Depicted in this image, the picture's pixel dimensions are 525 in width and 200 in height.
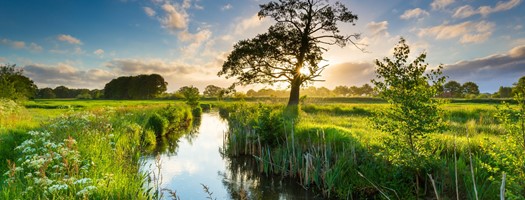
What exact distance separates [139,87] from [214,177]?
103009mm

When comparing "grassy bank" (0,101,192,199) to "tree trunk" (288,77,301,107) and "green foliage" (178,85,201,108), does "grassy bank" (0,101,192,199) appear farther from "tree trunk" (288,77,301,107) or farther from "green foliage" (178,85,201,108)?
"green foliage" (178,85,201,108)

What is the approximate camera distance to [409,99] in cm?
763

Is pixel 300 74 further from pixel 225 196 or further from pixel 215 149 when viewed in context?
pixel 225 196

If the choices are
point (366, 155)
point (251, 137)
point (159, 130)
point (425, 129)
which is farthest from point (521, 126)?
point (159, 130)

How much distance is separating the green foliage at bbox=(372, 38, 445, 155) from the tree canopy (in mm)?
107189

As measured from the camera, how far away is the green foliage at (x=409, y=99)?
24.5ft

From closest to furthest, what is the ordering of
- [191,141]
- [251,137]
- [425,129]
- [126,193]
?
1. [126,193]
2. [425,129]
3. [251,137]
4. [191,141]

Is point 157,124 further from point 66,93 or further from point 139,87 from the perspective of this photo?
point 66,93

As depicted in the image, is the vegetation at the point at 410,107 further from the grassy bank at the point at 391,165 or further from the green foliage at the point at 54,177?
the green foliage at the point at 54,177

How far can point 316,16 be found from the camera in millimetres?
30344

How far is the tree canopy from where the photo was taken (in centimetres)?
10638

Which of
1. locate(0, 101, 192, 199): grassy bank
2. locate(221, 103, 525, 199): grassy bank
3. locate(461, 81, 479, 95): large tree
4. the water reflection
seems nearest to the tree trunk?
the water reflection

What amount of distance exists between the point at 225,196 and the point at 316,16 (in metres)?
24.3

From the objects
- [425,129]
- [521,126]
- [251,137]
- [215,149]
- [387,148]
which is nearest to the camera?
[521,126]
